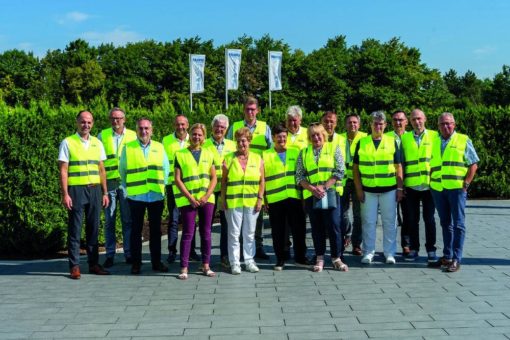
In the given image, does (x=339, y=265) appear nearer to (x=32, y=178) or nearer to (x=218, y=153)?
(x=218, y=153)

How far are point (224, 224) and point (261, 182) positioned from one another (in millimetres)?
891

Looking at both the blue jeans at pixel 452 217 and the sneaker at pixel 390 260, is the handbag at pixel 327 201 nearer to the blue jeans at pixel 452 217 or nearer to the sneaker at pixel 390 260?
the sneaker at pixel 390 260

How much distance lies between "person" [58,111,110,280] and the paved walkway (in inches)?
18.8

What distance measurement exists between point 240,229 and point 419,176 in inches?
104

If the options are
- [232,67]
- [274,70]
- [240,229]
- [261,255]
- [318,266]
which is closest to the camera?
[318,266]

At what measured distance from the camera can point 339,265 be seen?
786 cm

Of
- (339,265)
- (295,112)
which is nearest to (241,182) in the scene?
(295,112)

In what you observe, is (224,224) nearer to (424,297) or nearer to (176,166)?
(176,166)

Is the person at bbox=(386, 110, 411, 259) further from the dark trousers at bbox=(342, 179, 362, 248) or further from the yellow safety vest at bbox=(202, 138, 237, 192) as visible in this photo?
the yellow safety vest at bbox=(202, 138, 237, 192)

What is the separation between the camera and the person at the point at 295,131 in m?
8.41

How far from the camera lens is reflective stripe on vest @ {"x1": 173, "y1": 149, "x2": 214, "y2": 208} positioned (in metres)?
7.64

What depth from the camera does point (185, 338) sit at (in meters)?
5.04

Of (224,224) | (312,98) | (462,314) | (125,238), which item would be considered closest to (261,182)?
(224,224)

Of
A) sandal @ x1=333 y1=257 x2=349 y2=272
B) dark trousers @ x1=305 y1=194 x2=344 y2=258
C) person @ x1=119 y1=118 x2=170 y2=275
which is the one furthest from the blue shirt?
sandal @ x1=333 y1=257 x2=349 y2=272
